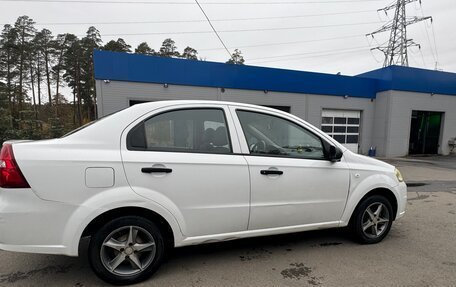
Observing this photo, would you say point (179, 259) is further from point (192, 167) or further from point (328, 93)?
Answer: point (328, 93)

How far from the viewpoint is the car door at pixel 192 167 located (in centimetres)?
263

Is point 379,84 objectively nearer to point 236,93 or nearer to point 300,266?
point 236,93

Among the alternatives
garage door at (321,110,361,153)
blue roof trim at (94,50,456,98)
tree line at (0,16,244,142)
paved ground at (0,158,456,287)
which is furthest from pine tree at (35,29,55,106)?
paved ground at (0,158,456,287)

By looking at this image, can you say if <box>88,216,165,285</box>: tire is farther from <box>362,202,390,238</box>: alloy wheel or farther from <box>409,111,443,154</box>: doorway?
<box>409,111,443,154</box>: doorway

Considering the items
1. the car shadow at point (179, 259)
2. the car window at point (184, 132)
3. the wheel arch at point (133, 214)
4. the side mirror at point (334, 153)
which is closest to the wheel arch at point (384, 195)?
the car shadow at point (179, 259)

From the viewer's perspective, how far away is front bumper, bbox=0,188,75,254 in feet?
7.63

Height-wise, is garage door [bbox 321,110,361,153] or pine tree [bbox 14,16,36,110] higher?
pine tree [bbox 14,16,36,110]

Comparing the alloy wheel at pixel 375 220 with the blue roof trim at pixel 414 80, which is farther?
the blue roof trim at pixel 414 80

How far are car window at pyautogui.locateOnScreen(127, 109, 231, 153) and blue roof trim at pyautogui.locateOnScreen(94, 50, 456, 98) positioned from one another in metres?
10.3

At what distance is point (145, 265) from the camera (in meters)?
2.73

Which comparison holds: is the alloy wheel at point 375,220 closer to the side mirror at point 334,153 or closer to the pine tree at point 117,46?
the side mirror at point 334,153

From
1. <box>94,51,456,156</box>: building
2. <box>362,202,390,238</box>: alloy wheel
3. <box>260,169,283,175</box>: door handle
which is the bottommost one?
<box>362,202,390,238</box>: alloy wheel

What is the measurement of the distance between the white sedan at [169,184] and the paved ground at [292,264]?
0.34 m

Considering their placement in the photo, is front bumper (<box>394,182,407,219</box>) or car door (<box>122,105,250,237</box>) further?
front bumper (<box>394,182,407,219</box>)
